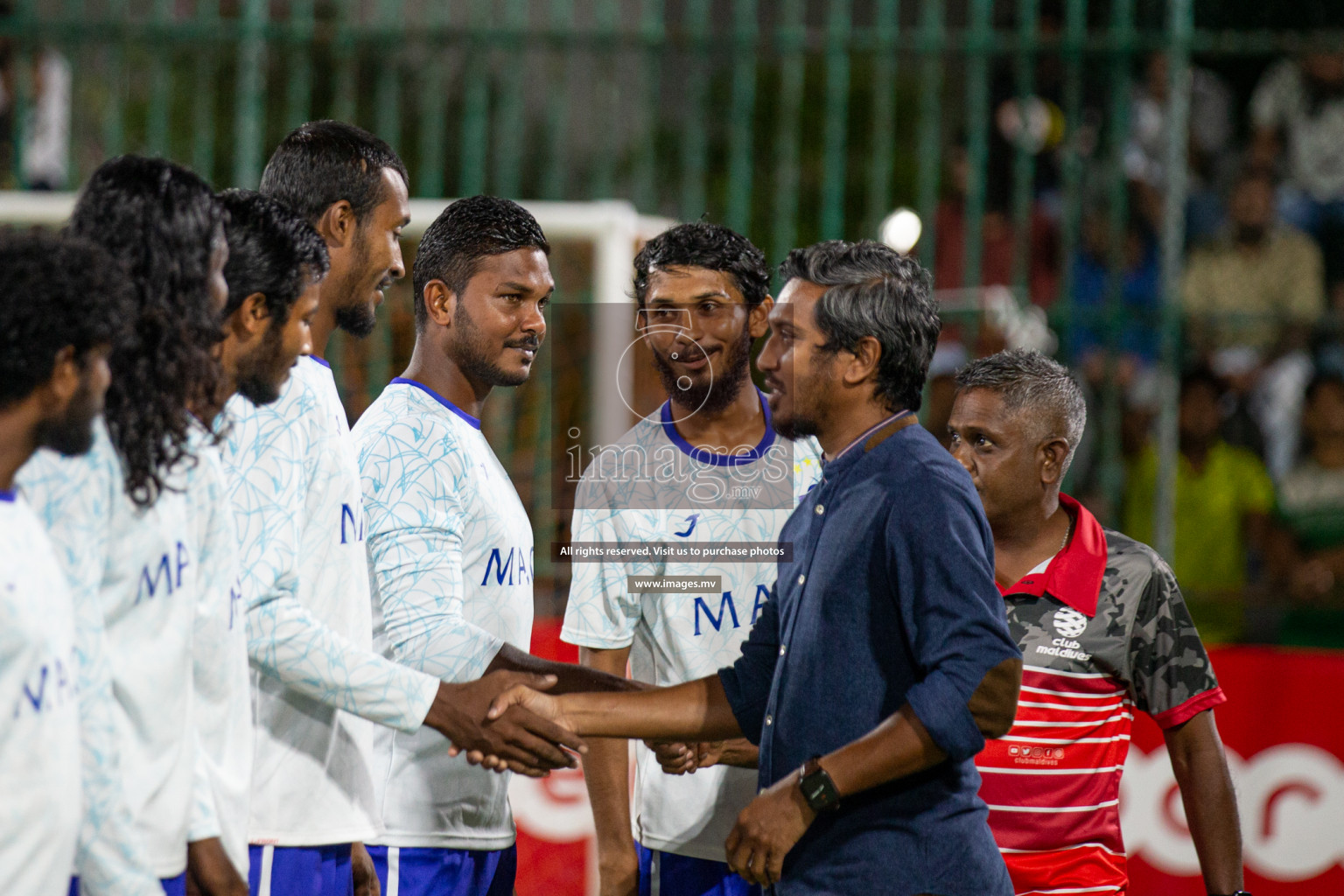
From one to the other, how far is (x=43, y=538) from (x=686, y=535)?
1656 mm

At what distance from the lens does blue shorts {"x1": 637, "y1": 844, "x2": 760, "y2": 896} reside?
3.41 metres

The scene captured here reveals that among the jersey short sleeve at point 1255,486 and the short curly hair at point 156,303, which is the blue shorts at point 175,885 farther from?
the jersey short sleeve at point 1255,486

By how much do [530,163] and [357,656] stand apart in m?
6.54

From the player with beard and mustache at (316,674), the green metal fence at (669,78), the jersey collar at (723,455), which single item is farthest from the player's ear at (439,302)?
the green metal fence at (669,78)

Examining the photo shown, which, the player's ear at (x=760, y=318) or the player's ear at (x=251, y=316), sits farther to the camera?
the player's ear at (x=760, y=318)

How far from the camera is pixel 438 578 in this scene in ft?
10.2

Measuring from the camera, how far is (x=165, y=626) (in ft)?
7.46

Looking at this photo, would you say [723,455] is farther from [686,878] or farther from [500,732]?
[686,878]

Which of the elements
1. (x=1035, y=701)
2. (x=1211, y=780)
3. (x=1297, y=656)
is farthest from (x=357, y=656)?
(x=1297, y=656)

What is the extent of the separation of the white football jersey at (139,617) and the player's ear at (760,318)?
1748 millimetres

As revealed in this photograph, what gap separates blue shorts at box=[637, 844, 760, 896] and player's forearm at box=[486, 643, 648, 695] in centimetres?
50

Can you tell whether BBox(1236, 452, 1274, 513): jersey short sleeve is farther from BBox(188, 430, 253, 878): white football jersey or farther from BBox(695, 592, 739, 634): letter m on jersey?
BBox(188, 430, 253, 878): white football jersey

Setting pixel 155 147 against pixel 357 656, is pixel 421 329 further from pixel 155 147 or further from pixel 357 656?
pixel 155 147

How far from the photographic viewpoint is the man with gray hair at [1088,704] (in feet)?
10.5
